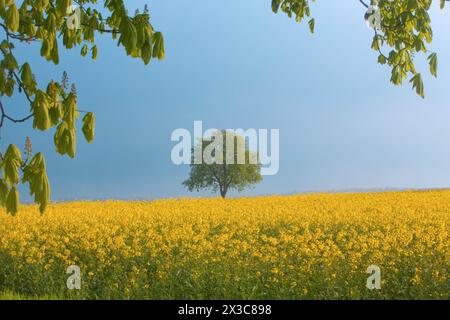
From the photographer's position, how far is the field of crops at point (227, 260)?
24.9 feet

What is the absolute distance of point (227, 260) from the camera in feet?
27.5

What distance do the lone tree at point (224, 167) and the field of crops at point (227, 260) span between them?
87.4 ft

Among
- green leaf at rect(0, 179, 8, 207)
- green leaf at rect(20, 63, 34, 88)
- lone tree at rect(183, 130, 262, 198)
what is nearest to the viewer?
green leaf at rect(0, 179, 8, 207)

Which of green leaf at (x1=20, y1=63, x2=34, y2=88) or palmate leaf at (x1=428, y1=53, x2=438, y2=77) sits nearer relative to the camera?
green leaf at (x1=20, y1=63, x2=34, y2=88)

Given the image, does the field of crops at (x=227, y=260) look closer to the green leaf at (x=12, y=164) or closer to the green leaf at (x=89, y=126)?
the green leaf at (x=89, y=126)

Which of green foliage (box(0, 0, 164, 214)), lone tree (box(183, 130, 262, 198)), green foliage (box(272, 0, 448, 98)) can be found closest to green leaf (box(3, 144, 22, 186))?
green foliage (box(0, 0, 164, 214))

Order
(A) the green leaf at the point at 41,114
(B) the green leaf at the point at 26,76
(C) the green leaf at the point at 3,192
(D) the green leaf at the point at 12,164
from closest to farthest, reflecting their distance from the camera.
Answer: (D) the green leaf at the point at 12,164 < (A) the green leaf at the point at 41,114 < (C) the green leaf at the point at 3,192 < (B) the green leaf at the point at 26,76

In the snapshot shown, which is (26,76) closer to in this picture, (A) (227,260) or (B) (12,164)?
(B) (12,164)

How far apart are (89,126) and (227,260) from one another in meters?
4.89

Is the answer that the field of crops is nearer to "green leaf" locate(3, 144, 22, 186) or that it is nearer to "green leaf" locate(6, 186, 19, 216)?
"green leaf" locate(6, 186, 19, 216)

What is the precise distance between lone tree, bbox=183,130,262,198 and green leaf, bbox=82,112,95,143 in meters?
34.6

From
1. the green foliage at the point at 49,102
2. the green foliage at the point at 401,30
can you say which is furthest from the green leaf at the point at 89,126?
the green foliage at the point at 401,30

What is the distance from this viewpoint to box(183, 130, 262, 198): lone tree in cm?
3897

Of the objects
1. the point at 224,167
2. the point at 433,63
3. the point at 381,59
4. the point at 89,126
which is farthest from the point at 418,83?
the point at 224,167
